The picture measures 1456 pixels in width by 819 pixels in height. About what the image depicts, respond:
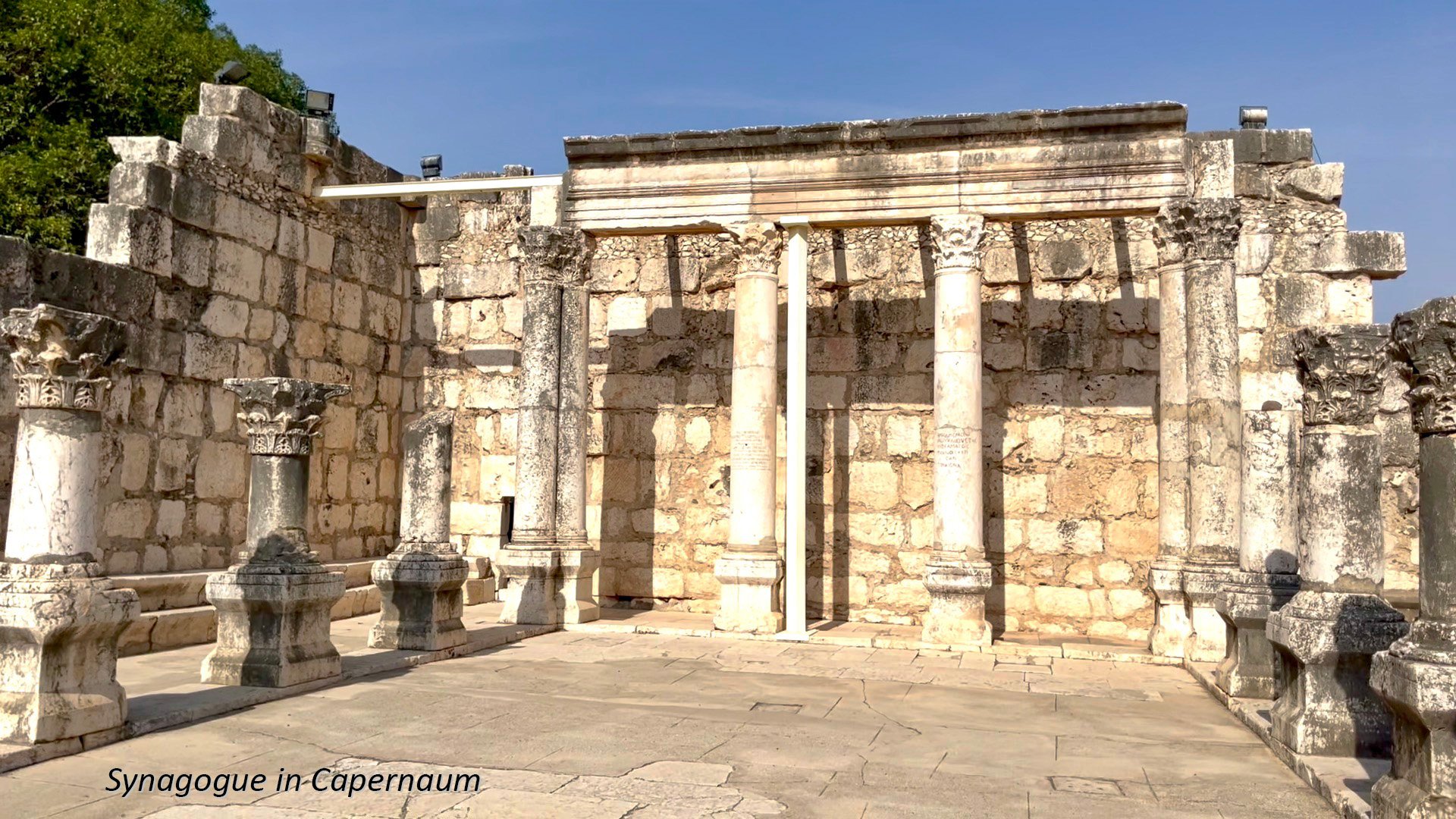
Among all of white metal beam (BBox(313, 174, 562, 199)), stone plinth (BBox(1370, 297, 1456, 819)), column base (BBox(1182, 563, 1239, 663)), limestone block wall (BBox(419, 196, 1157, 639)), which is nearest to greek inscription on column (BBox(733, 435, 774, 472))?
limestone block wall (BBox(419, 196, 1157, 639))

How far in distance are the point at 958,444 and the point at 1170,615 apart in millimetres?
2792

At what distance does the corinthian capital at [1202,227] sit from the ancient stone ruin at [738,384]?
41 mm

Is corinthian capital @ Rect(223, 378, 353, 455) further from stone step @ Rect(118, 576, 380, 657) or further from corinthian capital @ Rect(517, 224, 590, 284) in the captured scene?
corinthian capital @ Rect(517, 224, 590, 284)

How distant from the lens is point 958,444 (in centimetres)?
1253

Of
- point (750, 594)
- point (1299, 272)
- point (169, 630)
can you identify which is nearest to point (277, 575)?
point (169, 630)

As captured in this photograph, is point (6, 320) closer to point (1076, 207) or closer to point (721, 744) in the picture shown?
point (721, 744)

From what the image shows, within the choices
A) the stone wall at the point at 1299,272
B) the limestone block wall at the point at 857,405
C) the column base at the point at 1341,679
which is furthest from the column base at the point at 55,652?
the stone wall at the point at 1299,272

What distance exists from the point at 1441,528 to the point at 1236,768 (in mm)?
2300

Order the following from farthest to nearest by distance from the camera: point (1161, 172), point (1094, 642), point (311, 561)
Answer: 1. point (1094, 642)
2. point (1161, 172)
3. point (311, 561)

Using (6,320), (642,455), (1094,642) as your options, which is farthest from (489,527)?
(6,320)

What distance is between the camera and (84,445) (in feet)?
23.9

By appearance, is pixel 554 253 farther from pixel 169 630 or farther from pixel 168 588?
pixel 169 630

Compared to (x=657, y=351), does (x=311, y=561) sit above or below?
below

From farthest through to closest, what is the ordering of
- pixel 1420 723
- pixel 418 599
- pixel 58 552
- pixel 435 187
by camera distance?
pixel 435 187 → pixel 418 599 → pixel 58 552 → pixel 1420 723
